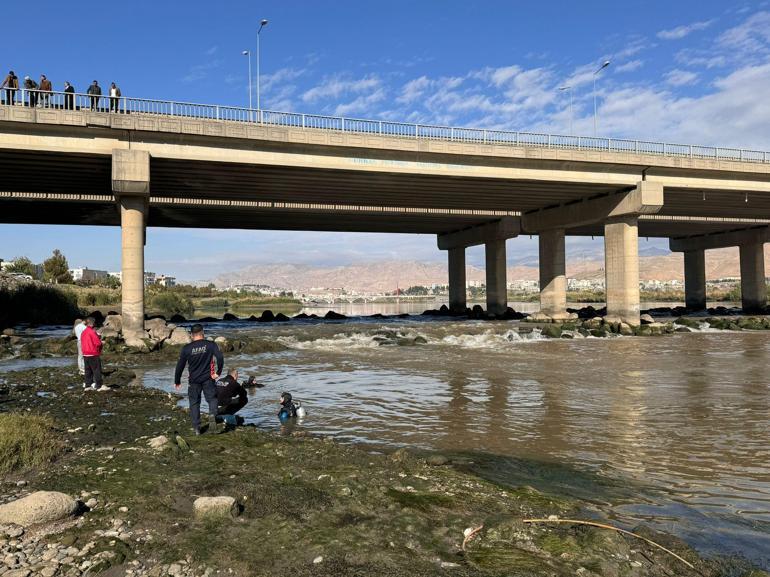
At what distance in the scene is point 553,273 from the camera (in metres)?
47.8

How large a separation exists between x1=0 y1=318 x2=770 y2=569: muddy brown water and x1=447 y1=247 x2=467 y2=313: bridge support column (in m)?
36.6

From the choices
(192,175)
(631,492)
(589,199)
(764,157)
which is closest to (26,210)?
(192,175)

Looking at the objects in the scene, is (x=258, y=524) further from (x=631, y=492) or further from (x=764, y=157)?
(x=764, y=157)

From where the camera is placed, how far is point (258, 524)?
639cm

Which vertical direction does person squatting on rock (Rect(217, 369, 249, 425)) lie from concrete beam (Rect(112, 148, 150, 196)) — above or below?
below

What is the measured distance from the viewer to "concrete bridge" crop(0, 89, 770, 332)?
2831cm

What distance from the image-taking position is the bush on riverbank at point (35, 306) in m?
46.1

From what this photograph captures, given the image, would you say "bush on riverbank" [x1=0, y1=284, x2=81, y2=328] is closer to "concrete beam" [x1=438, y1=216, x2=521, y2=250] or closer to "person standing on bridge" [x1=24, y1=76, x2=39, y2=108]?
"person standing on bridge" [x1=24, y1=76, x2=39, y2=108]

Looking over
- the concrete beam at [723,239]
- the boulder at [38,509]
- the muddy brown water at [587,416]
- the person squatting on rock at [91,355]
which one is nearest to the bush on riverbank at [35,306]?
the muddy brown water at [587,416]

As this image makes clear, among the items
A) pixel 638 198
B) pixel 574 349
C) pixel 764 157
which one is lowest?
pixel 574 349

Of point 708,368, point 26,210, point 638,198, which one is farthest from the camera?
point 26,210

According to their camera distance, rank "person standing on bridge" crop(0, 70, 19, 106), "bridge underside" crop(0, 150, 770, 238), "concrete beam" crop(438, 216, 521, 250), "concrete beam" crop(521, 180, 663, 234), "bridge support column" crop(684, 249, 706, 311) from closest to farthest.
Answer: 1. "person standing on bridge" crop(0, 70, 19, 106)
2. "bridge underside" crop(0, 150, 770, 238)
3. "concrete beam" crop(521, 180, 663, 234)
4. "concrete beam" crop(438, 216, 521, 250)
5. "bridge support column" crop(684, 249, 706, 311)

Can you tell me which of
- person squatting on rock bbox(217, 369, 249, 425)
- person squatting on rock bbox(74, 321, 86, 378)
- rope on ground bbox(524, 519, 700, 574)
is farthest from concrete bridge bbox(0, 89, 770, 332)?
rope on ground bbox(524, 519, 700, 574)

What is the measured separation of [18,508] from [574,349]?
27.8 m
